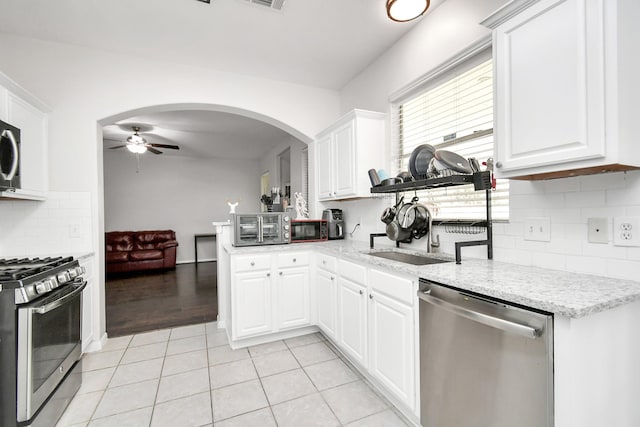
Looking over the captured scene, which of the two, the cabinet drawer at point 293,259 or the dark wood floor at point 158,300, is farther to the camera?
the dark wood floor at point 158,300

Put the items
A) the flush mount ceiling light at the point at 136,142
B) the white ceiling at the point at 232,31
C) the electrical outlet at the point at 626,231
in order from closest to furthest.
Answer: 1. the electrical outlet at the point at 626,231
2. the white ceiling at the point at 232,31
3. the flush mount ceiling light at the point at 136,142

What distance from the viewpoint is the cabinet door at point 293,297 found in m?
2.80

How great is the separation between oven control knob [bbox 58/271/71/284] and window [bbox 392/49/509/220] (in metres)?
2.53

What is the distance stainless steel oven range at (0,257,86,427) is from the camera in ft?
4.76

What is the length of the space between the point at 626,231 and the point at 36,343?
9.45 ft

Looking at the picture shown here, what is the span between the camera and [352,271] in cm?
227

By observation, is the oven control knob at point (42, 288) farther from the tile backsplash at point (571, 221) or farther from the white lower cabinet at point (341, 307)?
the tile backsplash at point (571, 221)

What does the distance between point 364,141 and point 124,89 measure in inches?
93.5

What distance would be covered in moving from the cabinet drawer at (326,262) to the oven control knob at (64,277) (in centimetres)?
185

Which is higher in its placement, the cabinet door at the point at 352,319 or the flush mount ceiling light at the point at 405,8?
the flush mount ceiling light at the point at 405,8

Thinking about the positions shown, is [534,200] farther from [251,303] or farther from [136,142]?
[136,142]

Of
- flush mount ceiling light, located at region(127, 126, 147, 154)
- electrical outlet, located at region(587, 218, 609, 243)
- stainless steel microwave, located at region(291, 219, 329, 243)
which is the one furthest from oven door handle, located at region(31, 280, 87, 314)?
flush mount ceiling light, located at region(127, 126, 147, 154)

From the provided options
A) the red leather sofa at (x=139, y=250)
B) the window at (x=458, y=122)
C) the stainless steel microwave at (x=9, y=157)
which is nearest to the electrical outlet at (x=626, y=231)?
the window at (x=458, y=122)

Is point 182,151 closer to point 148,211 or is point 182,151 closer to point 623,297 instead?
point 148,211
